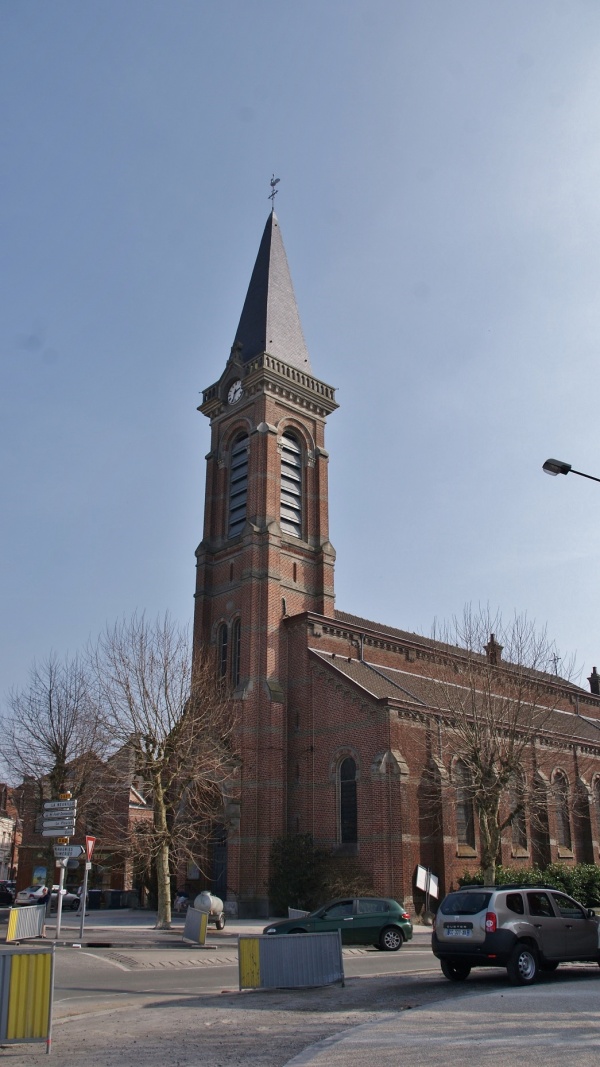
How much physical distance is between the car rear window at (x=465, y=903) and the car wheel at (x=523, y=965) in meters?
0.81

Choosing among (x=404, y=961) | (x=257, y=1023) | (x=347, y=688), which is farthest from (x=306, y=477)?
(x=257, y=1023)

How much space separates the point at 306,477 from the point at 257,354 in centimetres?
621

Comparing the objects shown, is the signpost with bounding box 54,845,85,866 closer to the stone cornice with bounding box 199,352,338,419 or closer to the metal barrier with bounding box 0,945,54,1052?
the metal barrier with bounding box 0,945,54,1052

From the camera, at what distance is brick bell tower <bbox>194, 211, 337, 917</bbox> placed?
33188 mm

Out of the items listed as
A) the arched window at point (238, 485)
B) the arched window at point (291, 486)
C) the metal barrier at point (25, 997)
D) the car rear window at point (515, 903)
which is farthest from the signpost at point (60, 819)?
the arched window at point (291, 486)

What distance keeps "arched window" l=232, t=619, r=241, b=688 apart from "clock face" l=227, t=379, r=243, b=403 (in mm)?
11180

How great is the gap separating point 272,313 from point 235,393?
4.54m

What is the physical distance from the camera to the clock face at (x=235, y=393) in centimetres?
4156

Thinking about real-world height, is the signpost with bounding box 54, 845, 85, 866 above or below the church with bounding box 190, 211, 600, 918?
below

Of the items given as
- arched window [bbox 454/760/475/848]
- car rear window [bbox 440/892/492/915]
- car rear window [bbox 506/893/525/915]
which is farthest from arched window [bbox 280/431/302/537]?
car rear window [bbox 506/893/525/915]

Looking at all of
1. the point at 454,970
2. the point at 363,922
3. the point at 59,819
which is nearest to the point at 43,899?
the point at 59,819

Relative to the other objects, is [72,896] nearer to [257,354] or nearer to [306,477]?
[306,477]

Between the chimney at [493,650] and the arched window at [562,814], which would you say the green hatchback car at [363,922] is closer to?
the chimney at [493,650]

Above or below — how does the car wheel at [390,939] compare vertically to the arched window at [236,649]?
below
